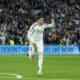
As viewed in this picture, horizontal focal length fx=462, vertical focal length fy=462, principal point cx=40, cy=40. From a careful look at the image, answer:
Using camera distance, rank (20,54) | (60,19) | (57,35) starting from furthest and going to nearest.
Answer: (60,19) → (57,35) → (20,54)

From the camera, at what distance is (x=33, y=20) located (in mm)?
42750

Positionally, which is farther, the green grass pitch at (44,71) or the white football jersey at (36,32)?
the white football jersey at (36,32)

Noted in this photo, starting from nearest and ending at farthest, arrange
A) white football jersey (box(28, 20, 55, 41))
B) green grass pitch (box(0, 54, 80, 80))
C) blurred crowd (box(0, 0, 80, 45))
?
green grass pitch (box(0, 54, 80, 80)) < white football jersey (box(28, 20, 55, 41)) < blurred crowd (box(0, 0, 80, 45))

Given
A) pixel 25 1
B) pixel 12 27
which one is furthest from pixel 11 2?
pixel 12 27

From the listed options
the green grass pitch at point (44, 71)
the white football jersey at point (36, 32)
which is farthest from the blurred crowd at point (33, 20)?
the white football jersey at point (36, 32)

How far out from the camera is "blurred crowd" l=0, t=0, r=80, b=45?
131ft

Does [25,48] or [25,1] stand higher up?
[25,1]

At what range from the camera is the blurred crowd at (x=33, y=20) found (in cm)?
3984

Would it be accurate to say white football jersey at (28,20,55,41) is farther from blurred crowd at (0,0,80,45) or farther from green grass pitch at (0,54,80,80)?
blurred crowd at (0,0,80,45)

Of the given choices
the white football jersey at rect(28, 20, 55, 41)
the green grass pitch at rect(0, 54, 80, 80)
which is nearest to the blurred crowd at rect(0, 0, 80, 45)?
the green grass pitch at rect(0, 54, 80, 80)

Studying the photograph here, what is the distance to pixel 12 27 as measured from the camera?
133 feet

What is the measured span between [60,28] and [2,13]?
5.53 meters

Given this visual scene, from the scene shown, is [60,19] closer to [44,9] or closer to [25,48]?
[44,9]

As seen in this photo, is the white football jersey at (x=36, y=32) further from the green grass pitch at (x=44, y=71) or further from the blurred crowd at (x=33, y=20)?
the blurred crowd at (x=33, y=20)
